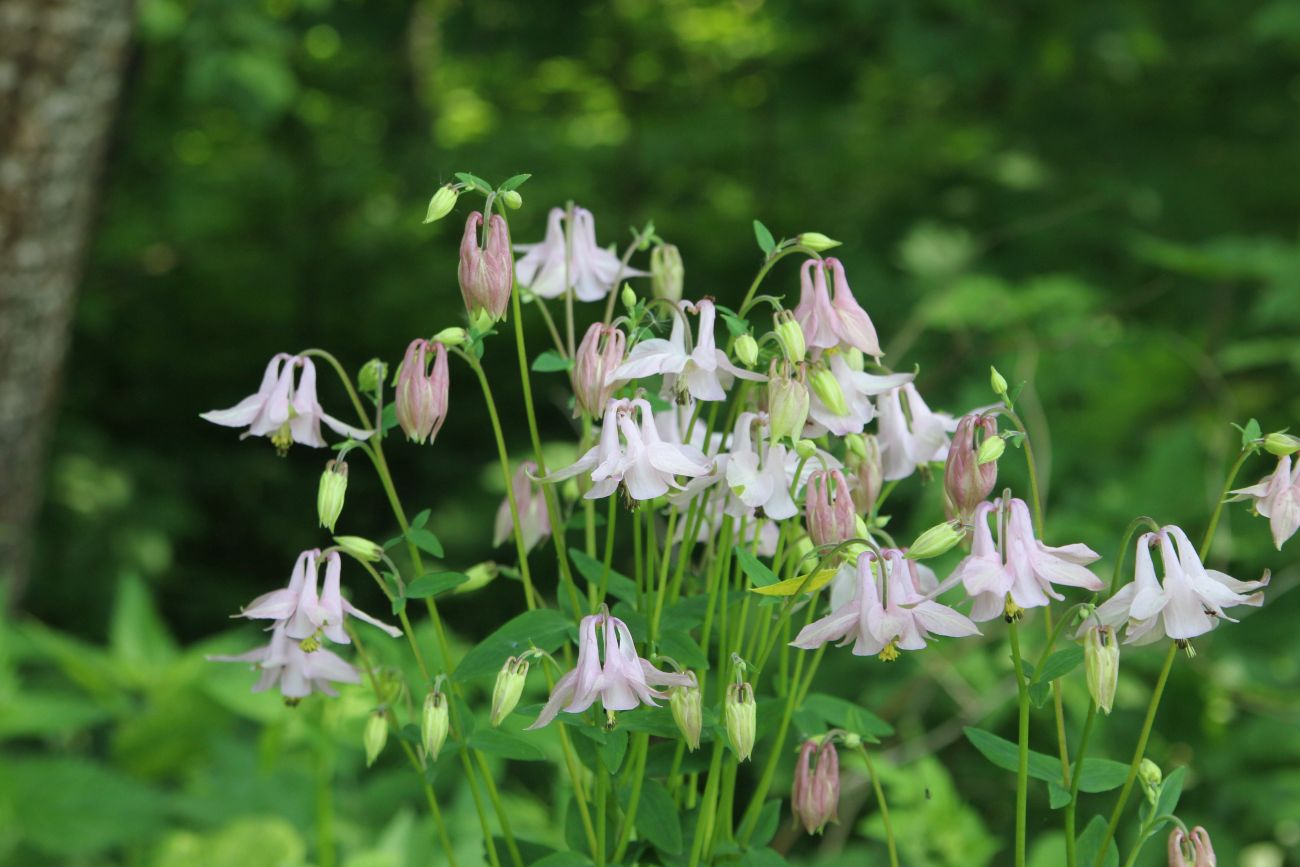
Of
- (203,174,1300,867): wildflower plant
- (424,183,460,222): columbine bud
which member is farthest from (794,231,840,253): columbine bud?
(424,183,460,222): columbine bud

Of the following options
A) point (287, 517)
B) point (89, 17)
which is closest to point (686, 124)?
point (287, 517)

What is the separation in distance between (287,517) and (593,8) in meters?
2.21

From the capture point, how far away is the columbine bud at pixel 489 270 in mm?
874

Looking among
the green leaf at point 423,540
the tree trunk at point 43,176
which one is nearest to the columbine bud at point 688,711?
the green leaf at point 423,540

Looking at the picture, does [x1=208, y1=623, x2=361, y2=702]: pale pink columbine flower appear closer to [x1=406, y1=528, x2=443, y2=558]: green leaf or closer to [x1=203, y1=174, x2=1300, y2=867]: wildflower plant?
[x1=203, y1=174, x2=1300, y2=867]: wildflower plant

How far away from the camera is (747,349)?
34.0 inches

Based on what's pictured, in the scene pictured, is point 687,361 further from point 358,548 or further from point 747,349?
point 358,548

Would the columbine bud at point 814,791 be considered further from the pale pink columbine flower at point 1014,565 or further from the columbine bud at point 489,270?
the columbine bud at point 489,270

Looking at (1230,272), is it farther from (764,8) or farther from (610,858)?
(610,858)

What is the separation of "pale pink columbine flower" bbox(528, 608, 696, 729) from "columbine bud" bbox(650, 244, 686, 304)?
0.99ft

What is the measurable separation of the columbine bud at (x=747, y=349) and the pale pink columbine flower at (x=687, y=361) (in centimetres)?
1

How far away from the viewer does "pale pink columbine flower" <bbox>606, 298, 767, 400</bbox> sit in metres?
0.88

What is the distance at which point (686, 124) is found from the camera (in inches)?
183

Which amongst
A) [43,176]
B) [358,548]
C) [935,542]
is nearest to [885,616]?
[935,542]
